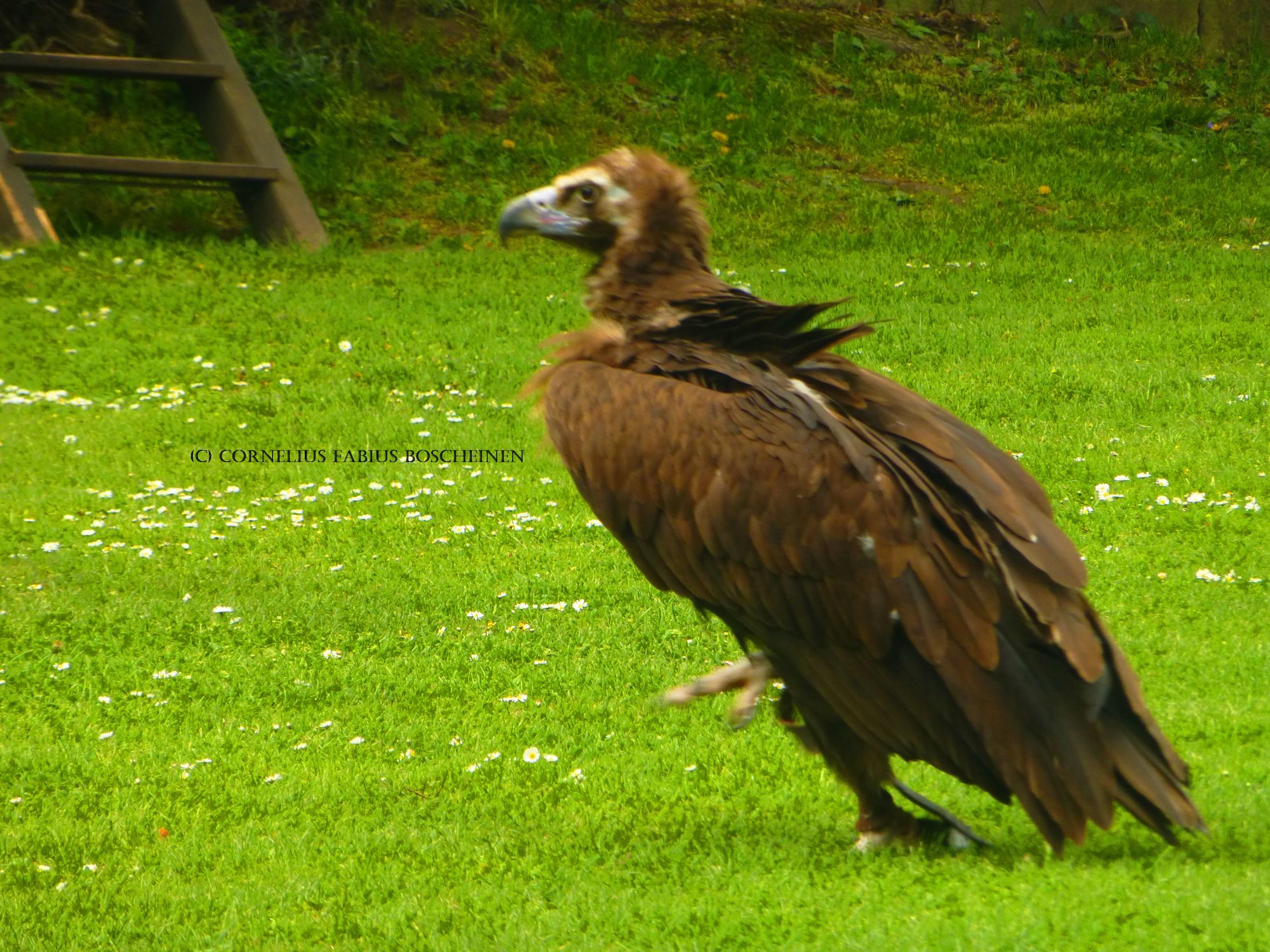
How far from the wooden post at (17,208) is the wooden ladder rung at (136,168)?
0.09 metres

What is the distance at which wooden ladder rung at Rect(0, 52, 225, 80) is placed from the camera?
11594mm

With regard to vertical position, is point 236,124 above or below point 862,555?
below

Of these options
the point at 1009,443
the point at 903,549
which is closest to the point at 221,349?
the point at 1009,443

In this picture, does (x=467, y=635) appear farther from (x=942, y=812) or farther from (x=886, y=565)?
(x=886, y=565)

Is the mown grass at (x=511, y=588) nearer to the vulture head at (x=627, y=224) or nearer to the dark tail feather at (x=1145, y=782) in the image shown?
the dark tail feather at (x=1145, y=782)

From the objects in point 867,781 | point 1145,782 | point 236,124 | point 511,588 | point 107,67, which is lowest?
point 511,588

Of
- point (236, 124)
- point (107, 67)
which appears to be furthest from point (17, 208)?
point (236, 124)

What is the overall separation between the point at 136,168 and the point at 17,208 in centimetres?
95

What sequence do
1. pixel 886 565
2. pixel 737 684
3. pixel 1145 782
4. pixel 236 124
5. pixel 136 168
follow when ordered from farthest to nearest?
pixel 236 124, pixel 136 168, pixel 737 684, pixel 886 565, pixel 1145 782

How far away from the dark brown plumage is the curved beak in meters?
0.45

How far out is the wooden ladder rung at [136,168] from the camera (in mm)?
11414

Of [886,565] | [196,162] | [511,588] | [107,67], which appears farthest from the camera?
[196,162]

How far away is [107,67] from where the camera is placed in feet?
38.7

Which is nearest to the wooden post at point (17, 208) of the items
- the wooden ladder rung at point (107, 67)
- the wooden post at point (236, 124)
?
the wooden ladder rung at point (107, 67)
